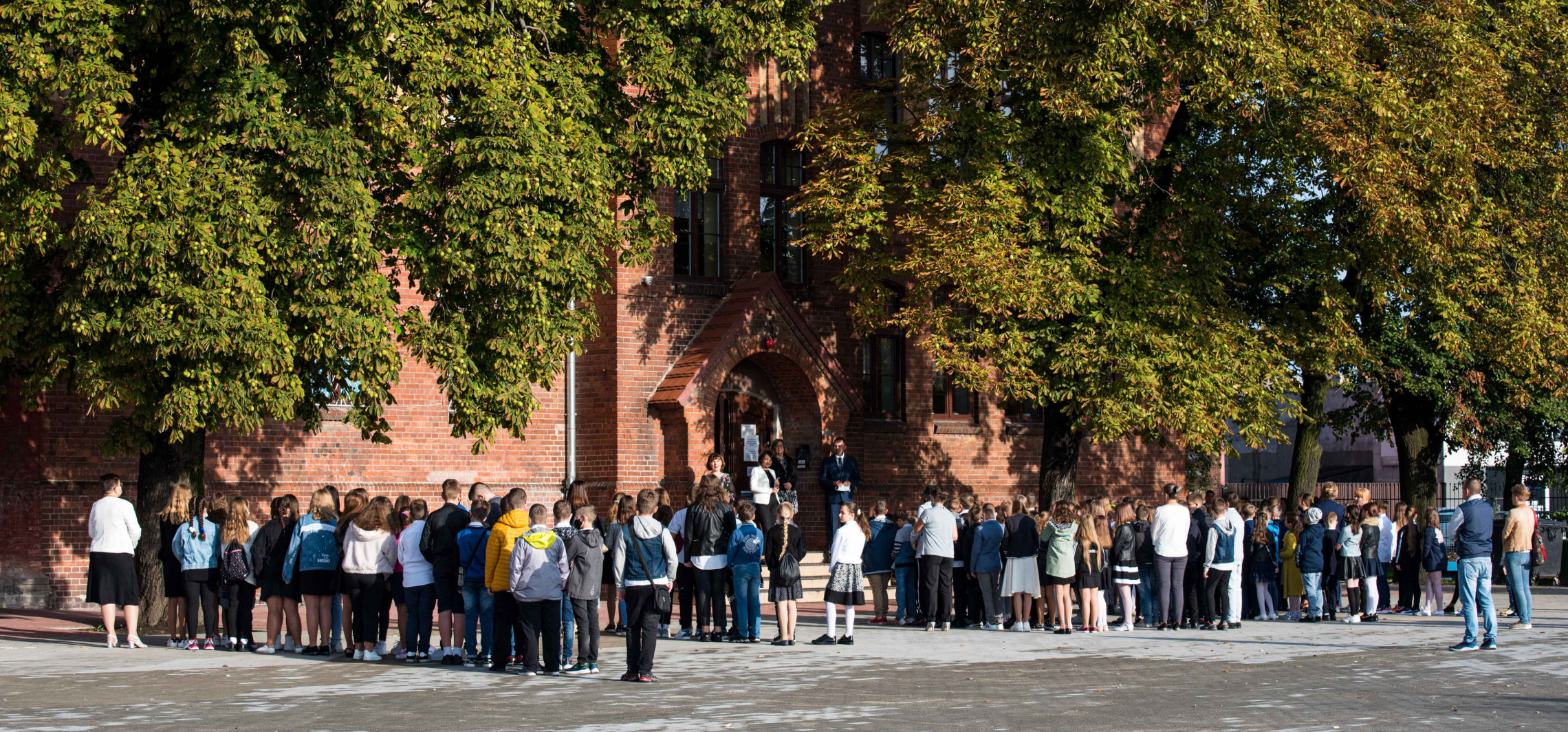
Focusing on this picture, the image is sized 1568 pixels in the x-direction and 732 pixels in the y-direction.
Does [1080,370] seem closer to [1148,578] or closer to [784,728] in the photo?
[1148,578]

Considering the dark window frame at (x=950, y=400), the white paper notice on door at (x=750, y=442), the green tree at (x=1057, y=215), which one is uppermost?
the green tree at (x=1057, y=215)

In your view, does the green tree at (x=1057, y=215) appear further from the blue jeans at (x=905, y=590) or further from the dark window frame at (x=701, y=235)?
the blue jeans at (x=905, y=590)

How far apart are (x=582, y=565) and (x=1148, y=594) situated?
327 inches

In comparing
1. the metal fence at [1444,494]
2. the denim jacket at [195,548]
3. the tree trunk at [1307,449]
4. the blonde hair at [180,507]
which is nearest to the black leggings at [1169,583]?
the denim jacket at [195,548]

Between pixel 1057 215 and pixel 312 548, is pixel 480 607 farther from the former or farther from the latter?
pixel 1057 215

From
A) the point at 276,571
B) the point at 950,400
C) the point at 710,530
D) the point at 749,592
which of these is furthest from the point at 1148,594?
the point at 950,400

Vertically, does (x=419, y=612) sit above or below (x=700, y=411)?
below

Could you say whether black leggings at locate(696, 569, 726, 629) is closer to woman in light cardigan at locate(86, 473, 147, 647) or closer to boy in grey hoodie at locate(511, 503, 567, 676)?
boy in grey hoodie at locate(511, 503, 567, 676)

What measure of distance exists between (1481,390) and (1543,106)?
4.73 metres

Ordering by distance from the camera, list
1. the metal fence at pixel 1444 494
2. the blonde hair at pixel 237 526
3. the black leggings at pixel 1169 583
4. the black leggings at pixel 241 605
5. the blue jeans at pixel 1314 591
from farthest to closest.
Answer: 1. the metal fence at pixel 1444 494
2. the blue jeans at pixel 1314 591
3. the black leggings at pixel 1169 583
4. the black leggings at pixel 241 605
5. the blonde hair at pixel 237 526

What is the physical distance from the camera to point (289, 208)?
16.5 m

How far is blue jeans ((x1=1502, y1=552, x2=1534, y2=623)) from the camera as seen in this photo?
16.8m

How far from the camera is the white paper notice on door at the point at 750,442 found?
1042 inches

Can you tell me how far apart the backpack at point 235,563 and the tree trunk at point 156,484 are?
6.63ft
